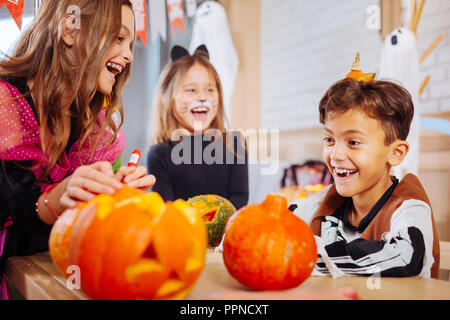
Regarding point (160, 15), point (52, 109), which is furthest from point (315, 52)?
point (52, 109)

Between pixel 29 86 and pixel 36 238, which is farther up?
pixel 29 86

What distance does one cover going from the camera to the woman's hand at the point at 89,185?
20.3 inches

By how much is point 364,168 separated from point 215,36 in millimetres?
1503

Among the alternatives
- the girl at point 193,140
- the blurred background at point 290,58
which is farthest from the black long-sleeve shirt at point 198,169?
the blurred background at point 290,58

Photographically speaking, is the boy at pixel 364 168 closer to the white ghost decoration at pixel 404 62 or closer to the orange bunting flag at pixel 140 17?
the white ghost decoration at pixel 404 62

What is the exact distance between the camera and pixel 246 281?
50cm

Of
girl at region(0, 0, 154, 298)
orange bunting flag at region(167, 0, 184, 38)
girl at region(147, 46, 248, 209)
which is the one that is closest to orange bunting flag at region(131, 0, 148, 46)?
girl at region(147, 46, 248, 209)

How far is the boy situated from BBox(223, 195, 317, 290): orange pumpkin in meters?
Result: 0.31

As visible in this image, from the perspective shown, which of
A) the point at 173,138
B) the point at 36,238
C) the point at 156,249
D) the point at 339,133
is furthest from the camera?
the point at 173,138

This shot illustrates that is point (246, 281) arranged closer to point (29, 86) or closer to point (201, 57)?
point (29, 86)
